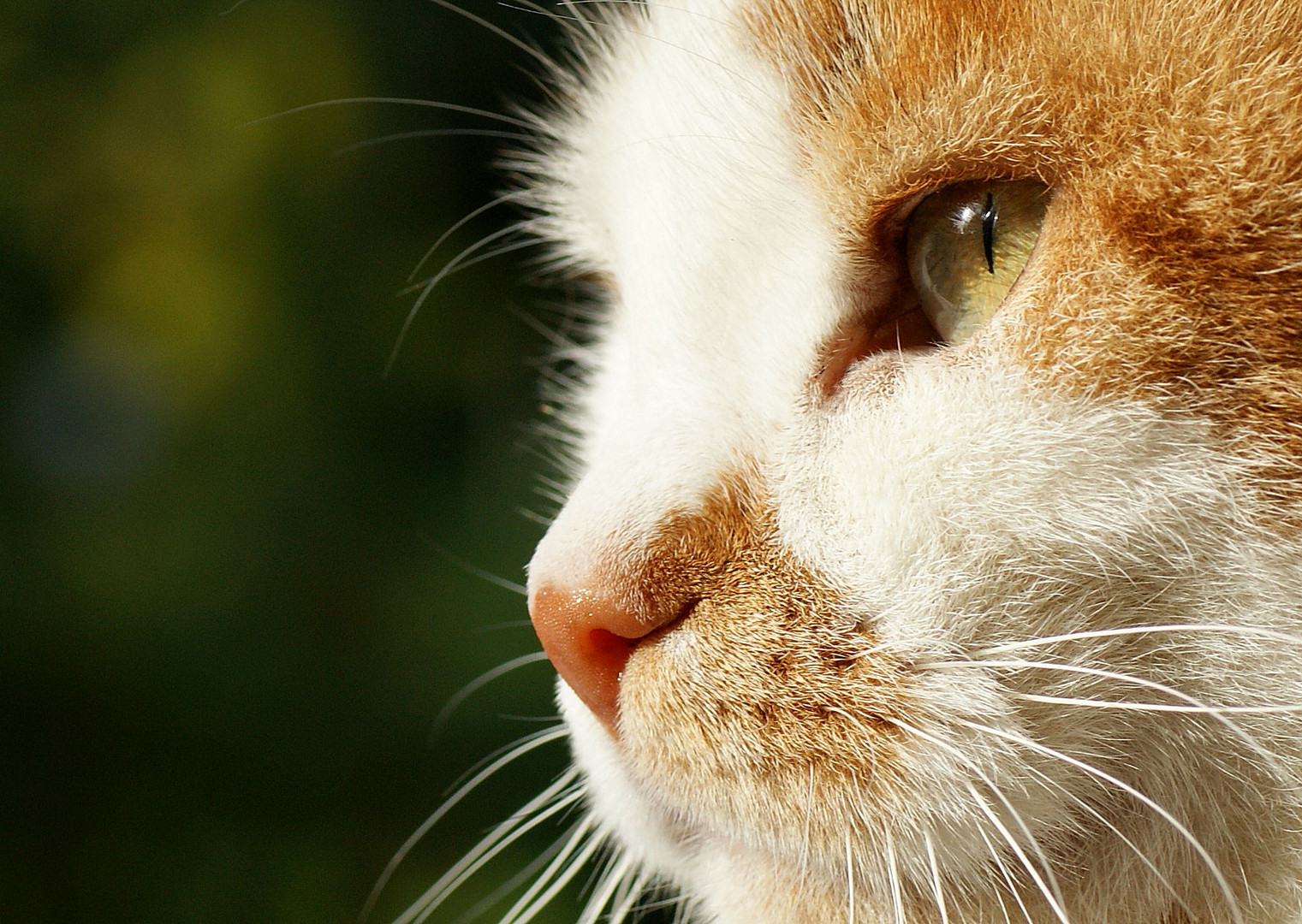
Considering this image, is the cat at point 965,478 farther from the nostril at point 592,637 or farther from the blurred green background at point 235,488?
the blurred green background at point 235,488

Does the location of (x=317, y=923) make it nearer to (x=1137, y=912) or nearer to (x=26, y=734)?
(x=26, y=734)

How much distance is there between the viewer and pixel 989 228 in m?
0.43

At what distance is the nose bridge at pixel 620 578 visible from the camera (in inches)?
18.8

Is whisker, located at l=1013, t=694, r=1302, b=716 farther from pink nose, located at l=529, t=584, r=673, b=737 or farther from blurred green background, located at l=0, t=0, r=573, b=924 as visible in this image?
blurred green background, located at l=0, t=0, r=573, b=924

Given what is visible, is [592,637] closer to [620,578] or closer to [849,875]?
[620,578]

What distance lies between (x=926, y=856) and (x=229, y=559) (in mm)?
1157

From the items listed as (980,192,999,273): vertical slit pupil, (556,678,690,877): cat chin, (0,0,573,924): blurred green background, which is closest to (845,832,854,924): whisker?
(556,678,690,877): cat chin

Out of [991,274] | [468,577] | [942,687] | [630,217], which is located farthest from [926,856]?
[468,577]

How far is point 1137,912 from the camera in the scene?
0.45m

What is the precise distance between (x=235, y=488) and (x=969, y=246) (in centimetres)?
120

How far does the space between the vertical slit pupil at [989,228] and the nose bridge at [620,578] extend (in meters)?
0.13

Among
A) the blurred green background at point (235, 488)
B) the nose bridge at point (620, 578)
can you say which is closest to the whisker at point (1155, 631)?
the nose bridge at point (620, 578)

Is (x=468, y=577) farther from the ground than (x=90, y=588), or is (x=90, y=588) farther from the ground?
(x=90, y=588)

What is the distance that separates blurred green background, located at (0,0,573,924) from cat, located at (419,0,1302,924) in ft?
2.86
